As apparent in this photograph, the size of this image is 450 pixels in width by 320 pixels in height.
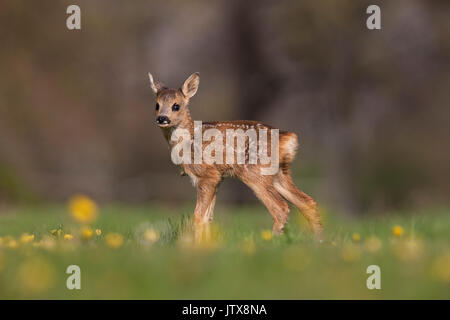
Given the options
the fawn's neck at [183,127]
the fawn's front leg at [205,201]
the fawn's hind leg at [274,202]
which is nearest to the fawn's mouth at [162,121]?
the fawn's neck at [183,127]

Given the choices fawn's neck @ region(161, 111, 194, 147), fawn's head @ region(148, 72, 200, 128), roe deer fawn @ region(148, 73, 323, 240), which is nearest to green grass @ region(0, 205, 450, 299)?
roe deer fawn @ region(148, 73, 323, 240)

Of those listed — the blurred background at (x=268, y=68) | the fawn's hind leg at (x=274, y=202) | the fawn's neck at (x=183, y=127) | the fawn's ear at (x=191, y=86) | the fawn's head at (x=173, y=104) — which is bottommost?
the fawn's hind leg at (x=274, y=202)

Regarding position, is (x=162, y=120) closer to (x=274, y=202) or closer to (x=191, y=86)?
(x=191, y=86)

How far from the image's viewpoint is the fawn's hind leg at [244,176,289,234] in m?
8.74

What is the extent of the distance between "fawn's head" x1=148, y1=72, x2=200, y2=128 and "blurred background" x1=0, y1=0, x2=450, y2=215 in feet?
22.2

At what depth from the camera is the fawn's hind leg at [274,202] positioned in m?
8.74

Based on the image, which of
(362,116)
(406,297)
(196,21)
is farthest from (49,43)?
(406,297)

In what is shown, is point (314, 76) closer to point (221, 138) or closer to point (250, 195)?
point (250, 195)

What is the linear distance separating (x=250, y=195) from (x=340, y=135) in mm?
4735

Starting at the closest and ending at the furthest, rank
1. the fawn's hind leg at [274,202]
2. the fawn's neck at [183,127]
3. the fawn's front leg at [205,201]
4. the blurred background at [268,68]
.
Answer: the fawn's front leg at [205,201] → the fawn's hind leg at [274,202] → the fawn's neck at [183,127] → the blurred background at [268,68]

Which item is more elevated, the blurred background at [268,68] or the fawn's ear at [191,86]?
the blurred background at [268,68]

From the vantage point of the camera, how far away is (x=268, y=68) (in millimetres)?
18422

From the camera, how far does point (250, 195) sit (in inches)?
837

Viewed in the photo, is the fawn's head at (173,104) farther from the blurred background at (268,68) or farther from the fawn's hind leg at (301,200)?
the blurred background at (268,68)
